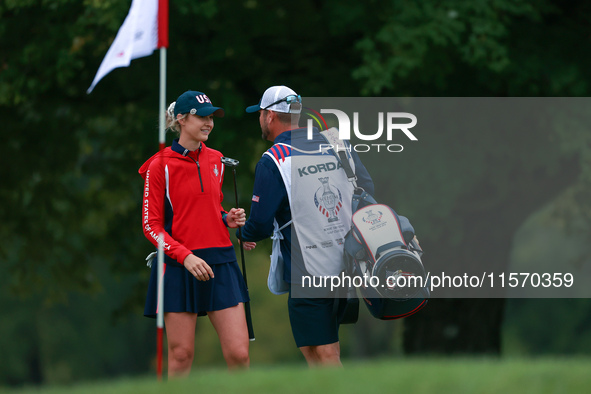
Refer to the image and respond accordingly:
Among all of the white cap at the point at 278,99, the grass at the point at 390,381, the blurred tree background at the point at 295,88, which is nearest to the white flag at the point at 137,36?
the white cap at the point at 278,99

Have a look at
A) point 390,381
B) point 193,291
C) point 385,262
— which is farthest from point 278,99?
point 390,381

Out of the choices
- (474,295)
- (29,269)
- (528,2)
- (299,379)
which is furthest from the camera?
(29,269)

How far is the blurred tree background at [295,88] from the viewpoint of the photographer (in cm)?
927

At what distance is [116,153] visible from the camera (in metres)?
12.5

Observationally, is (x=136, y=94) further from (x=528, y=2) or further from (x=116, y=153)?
(x=528, y=2)

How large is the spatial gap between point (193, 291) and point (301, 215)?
2.91 feet

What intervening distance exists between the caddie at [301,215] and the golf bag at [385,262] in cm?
15

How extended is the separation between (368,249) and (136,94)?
6047 millimetres

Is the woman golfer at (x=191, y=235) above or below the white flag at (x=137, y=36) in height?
below

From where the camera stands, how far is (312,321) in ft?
18.2

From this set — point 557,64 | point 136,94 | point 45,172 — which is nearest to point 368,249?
point 557,64

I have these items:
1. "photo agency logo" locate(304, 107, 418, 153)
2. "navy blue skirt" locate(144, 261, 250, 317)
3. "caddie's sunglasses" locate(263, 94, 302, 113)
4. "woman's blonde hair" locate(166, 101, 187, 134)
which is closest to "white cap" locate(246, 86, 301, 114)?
"caddie's sunglasses" locate(263, 94, 302, 113)

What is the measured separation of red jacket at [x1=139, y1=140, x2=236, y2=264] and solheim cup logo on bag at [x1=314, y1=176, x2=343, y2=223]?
0.70 meters

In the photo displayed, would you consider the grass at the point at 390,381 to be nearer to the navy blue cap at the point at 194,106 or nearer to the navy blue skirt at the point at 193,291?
the navy blue skirt at the point at 193,291
